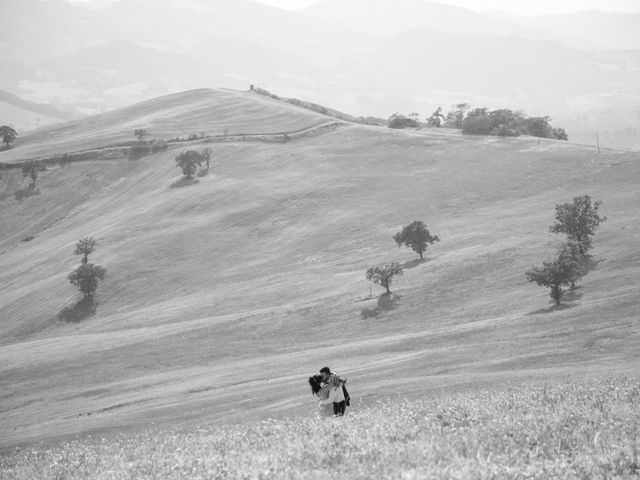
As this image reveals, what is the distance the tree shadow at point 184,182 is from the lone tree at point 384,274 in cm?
7346

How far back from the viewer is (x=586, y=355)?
43688 millimetres

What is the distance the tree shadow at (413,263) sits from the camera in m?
91.0

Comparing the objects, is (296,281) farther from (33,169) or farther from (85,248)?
(33,169)

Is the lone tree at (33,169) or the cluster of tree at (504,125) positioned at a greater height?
the cluster of tree at (504,125)

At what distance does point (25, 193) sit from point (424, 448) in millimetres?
164409

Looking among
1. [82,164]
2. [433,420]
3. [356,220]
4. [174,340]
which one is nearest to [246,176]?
[356,220]

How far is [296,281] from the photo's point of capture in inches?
3794

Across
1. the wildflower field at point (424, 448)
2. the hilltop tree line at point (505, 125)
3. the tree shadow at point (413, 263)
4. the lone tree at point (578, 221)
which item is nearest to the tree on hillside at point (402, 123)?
the hilltop tree line at point (505, 125)

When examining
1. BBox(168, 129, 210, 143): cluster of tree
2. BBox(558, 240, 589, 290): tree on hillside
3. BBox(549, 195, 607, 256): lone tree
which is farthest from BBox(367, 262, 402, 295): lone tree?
BBox(168, 129, 210, 143): cluster of tree

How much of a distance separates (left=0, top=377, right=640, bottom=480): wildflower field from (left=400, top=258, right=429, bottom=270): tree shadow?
69.3m

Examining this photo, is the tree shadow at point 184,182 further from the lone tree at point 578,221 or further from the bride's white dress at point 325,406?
the bride's white dress at point 325,406

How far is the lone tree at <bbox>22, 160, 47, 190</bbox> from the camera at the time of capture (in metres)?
169

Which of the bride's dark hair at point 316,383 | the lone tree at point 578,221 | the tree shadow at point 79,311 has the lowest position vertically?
the tree shadow at point 79,311

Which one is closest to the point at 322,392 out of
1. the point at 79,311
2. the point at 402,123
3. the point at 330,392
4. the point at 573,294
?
→ the point at 330,392
